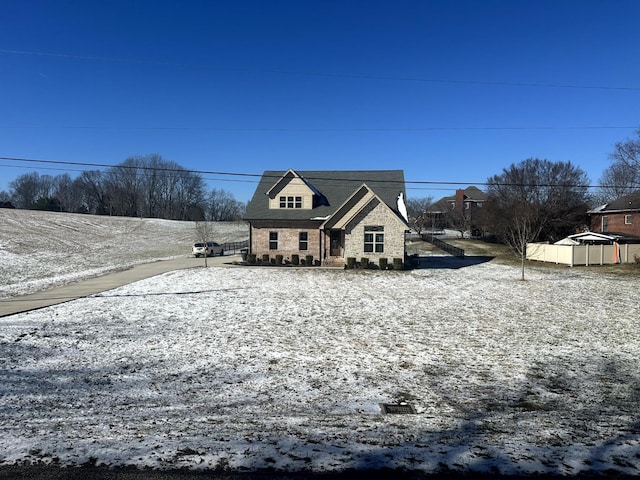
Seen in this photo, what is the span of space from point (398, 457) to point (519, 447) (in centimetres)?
155

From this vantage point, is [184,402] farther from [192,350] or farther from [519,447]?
[519,447]

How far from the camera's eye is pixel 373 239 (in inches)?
1037

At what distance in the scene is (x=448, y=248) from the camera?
40.3 metres

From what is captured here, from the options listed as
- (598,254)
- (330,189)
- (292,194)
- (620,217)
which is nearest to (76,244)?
(292,194)

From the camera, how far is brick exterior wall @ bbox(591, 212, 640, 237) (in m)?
34.2

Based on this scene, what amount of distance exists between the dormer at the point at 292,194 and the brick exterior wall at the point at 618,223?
29069mm

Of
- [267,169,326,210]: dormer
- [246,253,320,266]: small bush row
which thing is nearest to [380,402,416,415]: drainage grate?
[246,253,320,266]: small bush row

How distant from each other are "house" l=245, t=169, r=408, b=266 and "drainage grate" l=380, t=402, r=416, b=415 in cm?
1965

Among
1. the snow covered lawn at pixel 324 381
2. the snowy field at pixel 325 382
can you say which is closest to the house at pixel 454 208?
the snowy field at pixel 325 382

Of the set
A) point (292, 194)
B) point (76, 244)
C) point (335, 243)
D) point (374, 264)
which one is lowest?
point (374, 264)

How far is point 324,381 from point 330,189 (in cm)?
2484

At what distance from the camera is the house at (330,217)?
1030 inches

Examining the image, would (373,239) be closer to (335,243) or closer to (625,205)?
(335,243)

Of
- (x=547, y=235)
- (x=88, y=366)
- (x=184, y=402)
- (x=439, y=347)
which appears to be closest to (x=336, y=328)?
(x=439, y=347)
